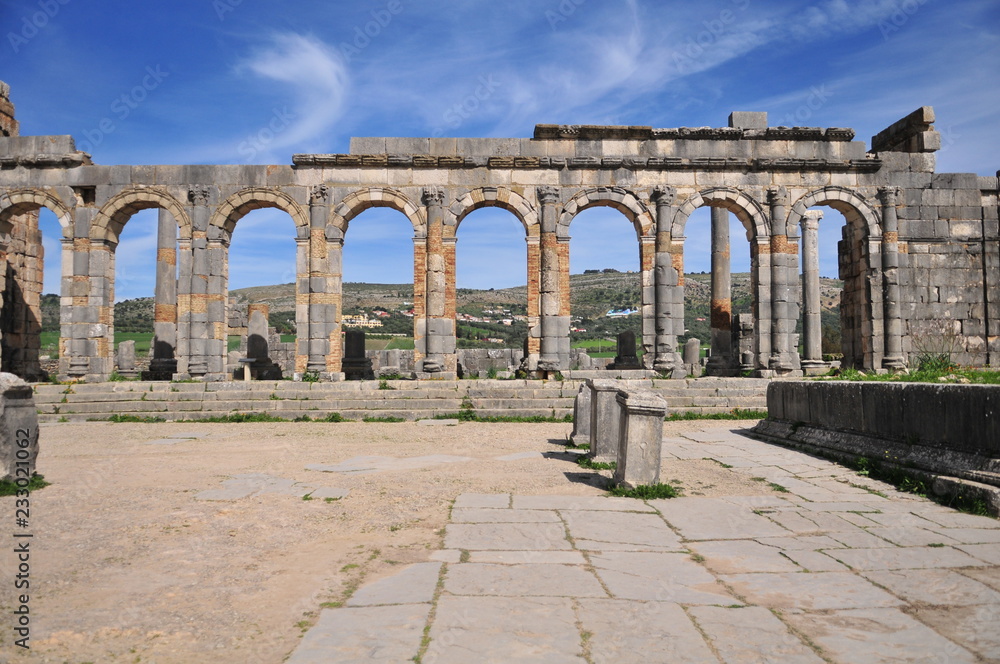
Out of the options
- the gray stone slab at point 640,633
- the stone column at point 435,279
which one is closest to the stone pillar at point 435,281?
the stone column at point 435,279

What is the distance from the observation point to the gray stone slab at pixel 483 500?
5.49 m

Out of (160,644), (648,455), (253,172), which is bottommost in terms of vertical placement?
(160,644)

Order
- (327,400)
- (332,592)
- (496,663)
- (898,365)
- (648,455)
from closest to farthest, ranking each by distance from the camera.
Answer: (496,663), (332,592), (648,455), (327,400), (898,365)

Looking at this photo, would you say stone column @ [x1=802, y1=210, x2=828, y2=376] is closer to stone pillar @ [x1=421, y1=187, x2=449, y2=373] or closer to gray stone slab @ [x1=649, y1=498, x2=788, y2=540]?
stone pillar @ [x1=421, y1=187, x2=449, y2=373]

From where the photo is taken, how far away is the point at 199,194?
1648cm

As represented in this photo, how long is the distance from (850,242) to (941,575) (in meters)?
16.6

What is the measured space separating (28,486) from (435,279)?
Answer: 11340mm

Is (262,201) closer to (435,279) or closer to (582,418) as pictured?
(435,279)

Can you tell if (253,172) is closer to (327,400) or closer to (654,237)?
(327,400)

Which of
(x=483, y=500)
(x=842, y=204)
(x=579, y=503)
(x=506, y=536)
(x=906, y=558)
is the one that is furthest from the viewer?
(x=842, y=204)

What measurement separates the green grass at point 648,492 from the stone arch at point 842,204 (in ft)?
43.6

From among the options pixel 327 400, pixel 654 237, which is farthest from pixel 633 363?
pixel 327 400

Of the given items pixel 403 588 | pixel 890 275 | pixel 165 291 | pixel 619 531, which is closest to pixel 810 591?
pixel 619 531

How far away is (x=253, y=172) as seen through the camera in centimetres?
1672
